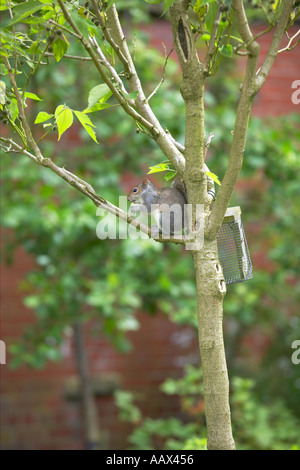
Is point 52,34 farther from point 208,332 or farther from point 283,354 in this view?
point 283,354

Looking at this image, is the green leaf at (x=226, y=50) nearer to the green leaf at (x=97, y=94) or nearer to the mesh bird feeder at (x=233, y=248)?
the green leaf at (x=97, y=94)

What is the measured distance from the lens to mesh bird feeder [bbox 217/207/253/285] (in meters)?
1.38

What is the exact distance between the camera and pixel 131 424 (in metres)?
3.87

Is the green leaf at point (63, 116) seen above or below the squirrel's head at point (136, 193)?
below

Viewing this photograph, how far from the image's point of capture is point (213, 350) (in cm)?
120

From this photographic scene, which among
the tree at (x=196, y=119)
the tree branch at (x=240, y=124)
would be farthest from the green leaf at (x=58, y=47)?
the tree branch at (x=240, y=124)

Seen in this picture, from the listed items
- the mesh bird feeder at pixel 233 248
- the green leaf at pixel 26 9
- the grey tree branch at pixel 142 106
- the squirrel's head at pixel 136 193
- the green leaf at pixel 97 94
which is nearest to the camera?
the green leaf at pixel 26 9

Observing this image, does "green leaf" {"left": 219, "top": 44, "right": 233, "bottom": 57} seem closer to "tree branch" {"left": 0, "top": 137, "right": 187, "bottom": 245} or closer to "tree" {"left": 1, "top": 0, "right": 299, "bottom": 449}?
"tree" {"left": 1, "top": 0, "right": 299, "bottom": 449}

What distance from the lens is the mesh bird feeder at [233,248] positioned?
138 cm

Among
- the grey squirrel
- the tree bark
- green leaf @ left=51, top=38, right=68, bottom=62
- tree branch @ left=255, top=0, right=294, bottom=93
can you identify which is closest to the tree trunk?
the tree bark

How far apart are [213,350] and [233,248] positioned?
22.5 inches

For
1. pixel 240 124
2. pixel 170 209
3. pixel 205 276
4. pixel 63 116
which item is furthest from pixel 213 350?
pixel 63 116

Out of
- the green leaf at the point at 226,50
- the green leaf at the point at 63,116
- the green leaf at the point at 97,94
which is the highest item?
the green leaf at the point at 226,50

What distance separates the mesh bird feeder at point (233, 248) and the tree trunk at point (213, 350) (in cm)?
19
